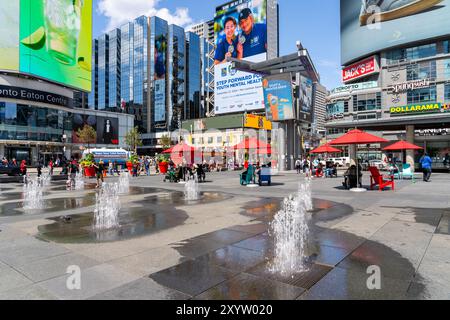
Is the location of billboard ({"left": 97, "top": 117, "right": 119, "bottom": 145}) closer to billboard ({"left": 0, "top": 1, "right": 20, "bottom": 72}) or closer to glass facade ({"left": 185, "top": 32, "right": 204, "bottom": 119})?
billboard ({"left": 0, "top": 1, "right": 20, "bottom": 72})

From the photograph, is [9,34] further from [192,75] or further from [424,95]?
[192,75]

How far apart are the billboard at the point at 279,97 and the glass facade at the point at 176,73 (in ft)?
249

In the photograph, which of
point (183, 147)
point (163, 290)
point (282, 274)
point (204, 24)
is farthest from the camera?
point (204, 24)

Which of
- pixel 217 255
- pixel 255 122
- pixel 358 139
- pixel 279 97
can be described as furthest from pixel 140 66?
pixel 217 255

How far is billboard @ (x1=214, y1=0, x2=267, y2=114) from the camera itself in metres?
79.0

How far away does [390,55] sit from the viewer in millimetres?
51531

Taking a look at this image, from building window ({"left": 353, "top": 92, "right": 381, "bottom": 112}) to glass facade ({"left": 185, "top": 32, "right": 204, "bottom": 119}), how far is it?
76.8m

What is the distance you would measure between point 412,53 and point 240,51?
154 ft

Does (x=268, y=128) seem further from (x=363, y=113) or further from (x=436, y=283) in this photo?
(x=436, y=283)

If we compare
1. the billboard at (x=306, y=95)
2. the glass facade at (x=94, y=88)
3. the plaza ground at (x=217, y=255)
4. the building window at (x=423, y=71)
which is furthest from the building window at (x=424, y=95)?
the glass facade at (x=94, y=88)

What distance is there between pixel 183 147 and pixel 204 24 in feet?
560

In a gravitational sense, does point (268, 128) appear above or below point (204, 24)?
below
